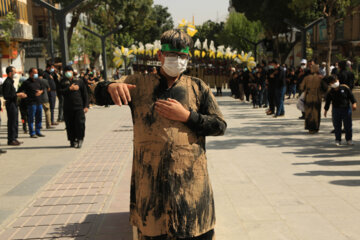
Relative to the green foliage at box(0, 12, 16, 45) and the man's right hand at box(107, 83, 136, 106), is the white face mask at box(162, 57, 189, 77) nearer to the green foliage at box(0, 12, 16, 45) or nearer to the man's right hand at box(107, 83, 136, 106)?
the man's right hand at box(107, 83, 136, 106)

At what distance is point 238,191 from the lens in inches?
227

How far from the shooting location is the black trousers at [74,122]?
9500mm

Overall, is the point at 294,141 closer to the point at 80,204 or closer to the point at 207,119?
the point at 80,204

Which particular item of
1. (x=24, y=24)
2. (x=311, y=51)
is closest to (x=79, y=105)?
(x=24, y=24)

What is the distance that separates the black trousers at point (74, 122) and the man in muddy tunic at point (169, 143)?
6979 mm

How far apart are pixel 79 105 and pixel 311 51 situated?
137ft

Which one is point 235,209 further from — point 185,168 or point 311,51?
point 311,51

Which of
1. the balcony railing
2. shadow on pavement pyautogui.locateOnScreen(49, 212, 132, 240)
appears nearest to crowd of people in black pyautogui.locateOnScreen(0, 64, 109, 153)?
shadow on pavement pyautogui.locateOnScreen(49, 212, 132, 240)

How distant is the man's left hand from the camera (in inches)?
99.8

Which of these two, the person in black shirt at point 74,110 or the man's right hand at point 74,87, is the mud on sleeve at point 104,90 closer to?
the man's right hand at point 74,87

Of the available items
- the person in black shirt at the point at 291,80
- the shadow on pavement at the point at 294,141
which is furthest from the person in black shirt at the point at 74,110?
the person in black shirt at the point at 291,80

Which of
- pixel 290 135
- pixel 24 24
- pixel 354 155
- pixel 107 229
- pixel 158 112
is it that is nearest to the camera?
pixel 158 112

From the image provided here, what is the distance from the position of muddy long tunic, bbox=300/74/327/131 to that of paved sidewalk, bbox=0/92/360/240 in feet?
1.24

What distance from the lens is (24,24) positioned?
27734 millimetres
